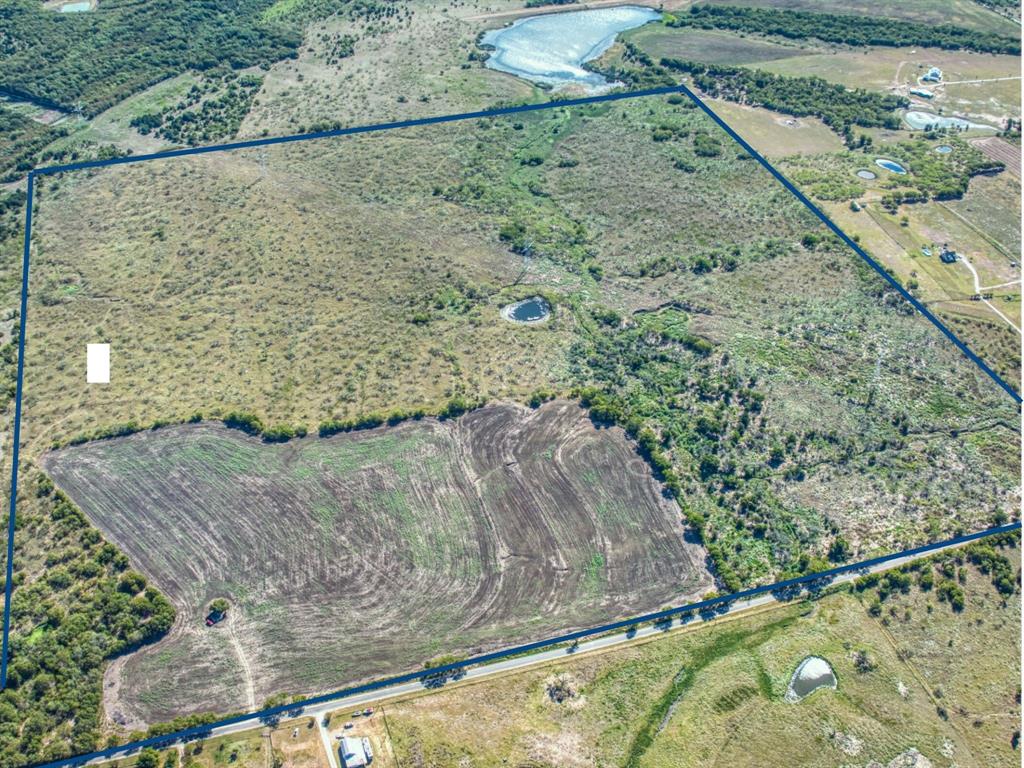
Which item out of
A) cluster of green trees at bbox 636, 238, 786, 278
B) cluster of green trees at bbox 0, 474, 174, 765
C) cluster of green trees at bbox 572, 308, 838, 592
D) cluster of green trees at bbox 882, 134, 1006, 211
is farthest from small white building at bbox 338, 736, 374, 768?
cluster of green trees at bbox 882, 134, 1006, 211

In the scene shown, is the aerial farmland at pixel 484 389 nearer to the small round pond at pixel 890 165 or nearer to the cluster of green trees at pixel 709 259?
the small round pond at pixel 890 165

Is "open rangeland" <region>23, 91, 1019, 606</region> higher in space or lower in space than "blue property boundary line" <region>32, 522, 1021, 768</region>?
higher

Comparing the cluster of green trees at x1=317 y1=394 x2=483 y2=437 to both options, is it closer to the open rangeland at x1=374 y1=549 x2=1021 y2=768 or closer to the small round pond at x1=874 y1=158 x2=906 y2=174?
the open rangeland at x1=374 y1=549 x2=1021 y2=768

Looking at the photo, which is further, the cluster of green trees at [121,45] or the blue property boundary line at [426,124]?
the cluster of green trees at [121,45]

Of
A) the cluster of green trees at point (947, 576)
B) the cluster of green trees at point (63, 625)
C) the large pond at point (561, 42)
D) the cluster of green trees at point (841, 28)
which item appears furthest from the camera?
the cluster of green trees at point (841, 28)

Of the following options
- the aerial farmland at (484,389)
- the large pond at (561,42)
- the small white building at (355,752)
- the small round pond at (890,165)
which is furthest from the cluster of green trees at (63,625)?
the small round pond at (890,165)

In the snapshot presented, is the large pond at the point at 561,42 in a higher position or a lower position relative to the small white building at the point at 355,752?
higher

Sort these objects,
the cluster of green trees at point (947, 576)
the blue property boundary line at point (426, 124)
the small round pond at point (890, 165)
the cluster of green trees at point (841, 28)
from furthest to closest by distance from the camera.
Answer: the cluster of green trees at point (841, 28) → the small round pond at point (890, 165) → the cluster of green trees at point (947, 576) → the blue property boundary line at point (426, 124)

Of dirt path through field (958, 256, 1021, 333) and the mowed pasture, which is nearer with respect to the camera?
the mowed pasture
